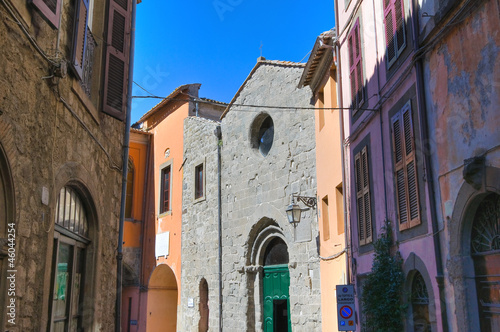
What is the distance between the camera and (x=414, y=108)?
6.31m

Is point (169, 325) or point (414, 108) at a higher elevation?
point (414, 108)

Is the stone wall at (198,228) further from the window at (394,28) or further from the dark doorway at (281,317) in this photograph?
the window at (394,28)

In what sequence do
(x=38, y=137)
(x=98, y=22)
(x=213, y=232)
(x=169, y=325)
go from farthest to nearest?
(x=169, y=325) → (x=213, y=232) → (x=98, y=22) → (x=38, y=137)

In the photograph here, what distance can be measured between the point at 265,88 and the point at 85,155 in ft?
29.1

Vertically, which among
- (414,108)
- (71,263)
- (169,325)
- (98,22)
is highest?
(98,22)

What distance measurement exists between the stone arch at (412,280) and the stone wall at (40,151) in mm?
3925

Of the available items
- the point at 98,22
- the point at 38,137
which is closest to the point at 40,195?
the point at 38,137

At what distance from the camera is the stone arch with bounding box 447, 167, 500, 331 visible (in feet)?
16.4

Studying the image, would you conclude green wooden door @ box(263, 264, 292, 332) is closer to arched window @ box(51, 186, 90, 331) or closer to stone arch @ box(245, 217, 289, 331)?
stone arch @ box(245, 217, 289, 331)

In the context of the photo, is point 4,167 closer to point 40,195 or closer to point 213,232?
point 40,195

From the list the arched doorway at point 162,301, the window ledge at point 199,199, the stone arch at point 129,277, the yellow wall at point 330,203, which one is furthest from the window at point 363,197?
the stone arch at point 129,277

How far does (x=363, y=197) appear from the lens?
8531 mm

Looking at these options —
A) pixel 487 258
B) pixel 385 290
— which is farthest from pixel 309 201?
pixel 487 258

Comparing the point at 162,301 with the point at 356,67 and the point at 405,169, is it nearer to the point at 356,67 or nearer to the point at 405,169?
the point at 356,67
